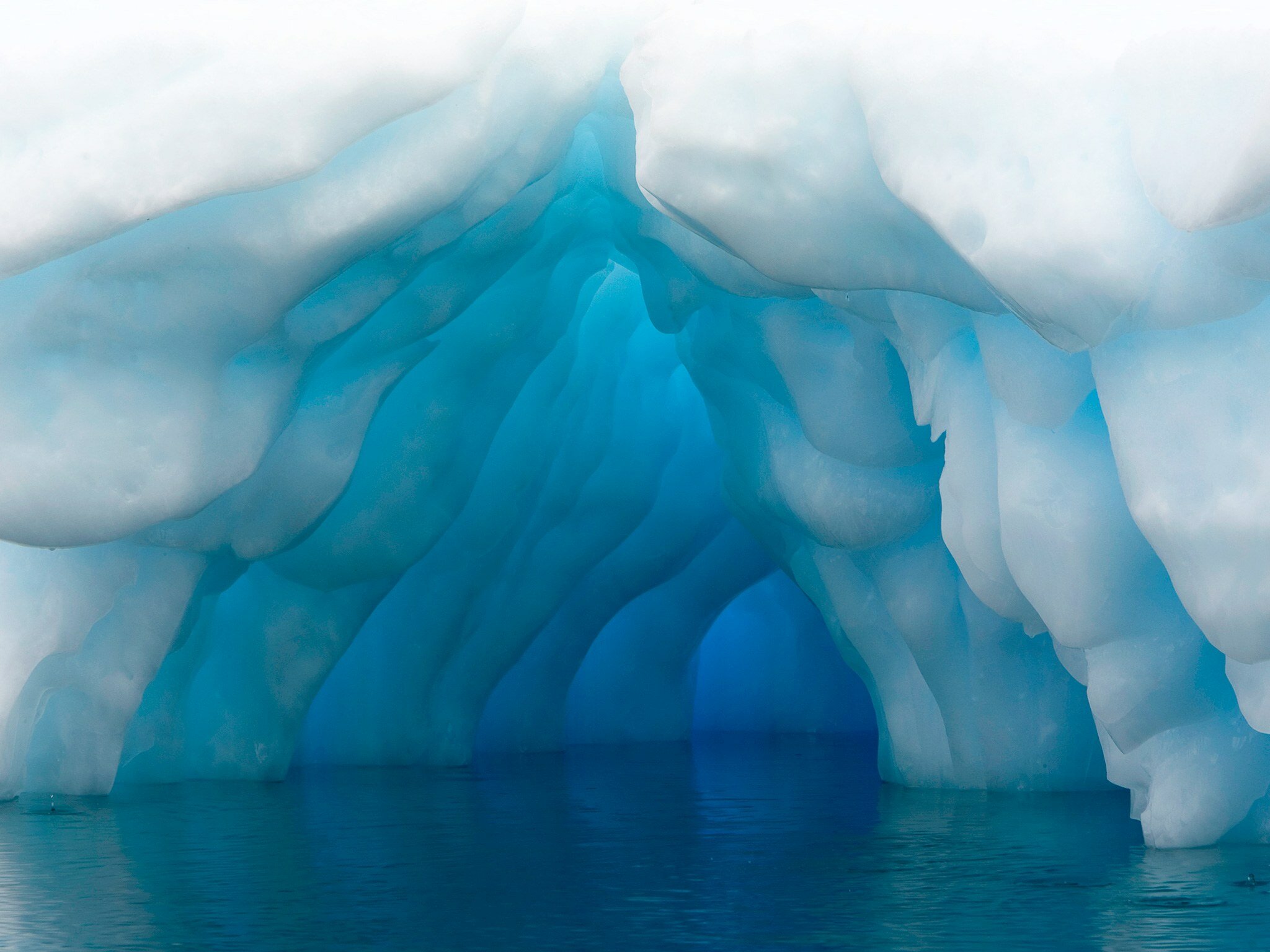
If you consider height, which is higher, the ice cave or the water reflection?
the ice cave

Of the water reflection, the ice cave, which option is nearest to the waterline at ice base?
the ice cave

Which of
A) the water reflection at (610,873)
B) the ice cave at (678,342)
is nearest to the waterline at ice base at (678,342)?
the ice cave at (678,342)

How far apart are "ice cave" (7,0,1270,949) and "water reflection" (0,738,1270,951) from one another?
0.64m

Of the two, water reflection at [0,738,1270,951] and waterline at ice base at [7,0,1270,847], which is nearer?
water reflection at [0,738,1270,951]

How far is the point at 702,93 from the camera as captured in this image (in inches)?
235

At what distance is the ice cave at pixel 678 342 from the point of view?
516cm

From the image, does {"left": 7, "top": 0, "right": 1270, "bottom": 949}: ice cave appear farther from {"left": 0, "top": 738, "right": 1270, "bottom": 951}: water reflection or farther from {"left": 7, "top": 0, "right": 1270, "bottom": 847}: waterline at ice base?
{"left": 0, "top": 738, "right": 1270, "bottom": 951}: water reflection

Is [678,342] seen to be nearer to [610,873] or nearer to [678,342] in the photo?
[678,342]

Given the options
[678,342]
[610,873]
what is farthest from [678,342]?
[610,873]

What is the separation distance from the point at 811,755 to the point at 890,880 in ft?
23.2

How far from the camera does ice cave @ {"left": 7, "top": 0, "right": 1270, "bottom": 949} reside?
516cm

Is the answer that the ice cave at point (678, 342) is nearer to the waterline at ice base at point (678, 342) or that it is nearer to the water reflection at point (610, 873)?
the waterline at ice base at point (678, 342)

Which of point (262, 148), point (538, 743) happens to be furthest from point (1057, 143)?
point (538, 743)

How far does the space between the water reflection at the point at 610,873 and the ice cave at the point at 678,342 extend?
0.64 metres
